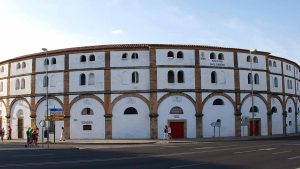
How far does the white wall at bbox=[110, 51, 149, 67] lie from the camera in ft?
145

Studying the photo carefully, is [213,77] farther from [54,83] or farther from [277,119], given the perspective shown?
[54,83]

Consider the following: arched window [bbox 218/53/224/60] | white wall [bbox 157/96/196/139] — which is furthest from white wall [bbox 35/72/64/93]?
arched window [bbox 218/53/224/60]

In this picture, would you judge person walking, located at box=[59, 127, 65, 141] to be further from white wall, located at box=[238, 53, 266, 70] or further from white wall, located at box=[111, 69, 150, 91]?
white wall, located at box=[238, 53, 266, 70]

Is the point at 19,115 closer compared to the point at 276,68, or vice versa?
the point at 19,115

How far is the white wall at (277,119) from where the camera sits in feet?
164

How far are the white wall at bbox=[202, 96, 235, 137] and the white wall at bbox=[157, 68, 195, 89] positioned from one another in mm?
3123

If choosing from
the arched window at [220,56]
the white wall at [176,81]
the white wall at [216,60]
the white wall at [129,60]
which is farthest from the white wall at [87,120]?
the arched window at [220,56]

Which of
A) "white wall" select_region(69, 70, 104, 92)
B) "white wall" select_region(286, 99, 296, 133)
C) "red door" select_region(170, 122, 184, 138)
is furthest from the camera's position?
"white wall" select_region(286, 99, 296, 133)

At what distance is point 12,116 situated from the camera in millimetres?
49594

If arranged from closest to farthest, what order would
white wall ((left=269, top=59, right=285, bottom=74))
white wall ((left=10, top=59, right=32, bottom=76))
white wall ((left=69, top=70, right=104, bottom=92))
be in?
white wall ((left=69, top=70, right=104, bottom=92)), white wall ((left=10, top=59, right=32, bottom=76)), white wall ((left=269, top=59, right=285, bottom=74))

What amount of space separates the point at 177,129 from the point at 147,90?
5.57m

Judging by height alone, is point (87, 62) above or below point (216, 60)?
below

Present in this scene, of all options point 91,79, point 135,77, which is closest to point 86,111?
point 91,79

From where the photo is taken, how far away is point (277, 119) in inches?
1996
